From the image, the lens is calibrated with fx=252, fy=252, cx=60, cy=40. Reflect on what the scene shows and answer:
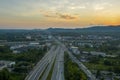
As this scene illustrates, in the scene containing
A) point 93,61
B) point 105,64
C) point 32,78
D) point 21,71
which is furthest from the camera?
point 93,61

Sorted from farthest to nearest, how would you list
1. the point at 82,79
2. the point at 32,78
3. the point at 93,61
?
the point at 93,61 → the point at 32,78 → the point at 82,79

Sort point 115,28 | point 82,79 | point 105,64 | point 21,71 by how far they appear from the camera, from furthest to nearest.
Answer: point 115,28 < point 105,64 < point 21,71 < point 82,79

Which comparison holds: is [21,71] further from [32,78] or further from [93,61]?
[93,61]

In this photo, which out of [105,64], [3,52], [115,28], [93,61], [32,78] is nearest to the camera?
[32,78]

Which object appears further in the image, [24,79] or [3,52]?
[3,52]

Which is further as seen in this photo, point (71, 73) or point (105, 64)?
point (105, 64)

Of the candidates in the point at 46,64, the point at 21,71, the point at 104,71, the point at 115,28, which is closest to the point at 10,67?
the point at 21,71

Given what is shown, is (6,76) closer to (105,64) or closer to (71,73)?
(71,73)

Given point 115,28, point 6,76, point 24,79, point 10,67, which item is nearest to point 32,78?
point 24,79
